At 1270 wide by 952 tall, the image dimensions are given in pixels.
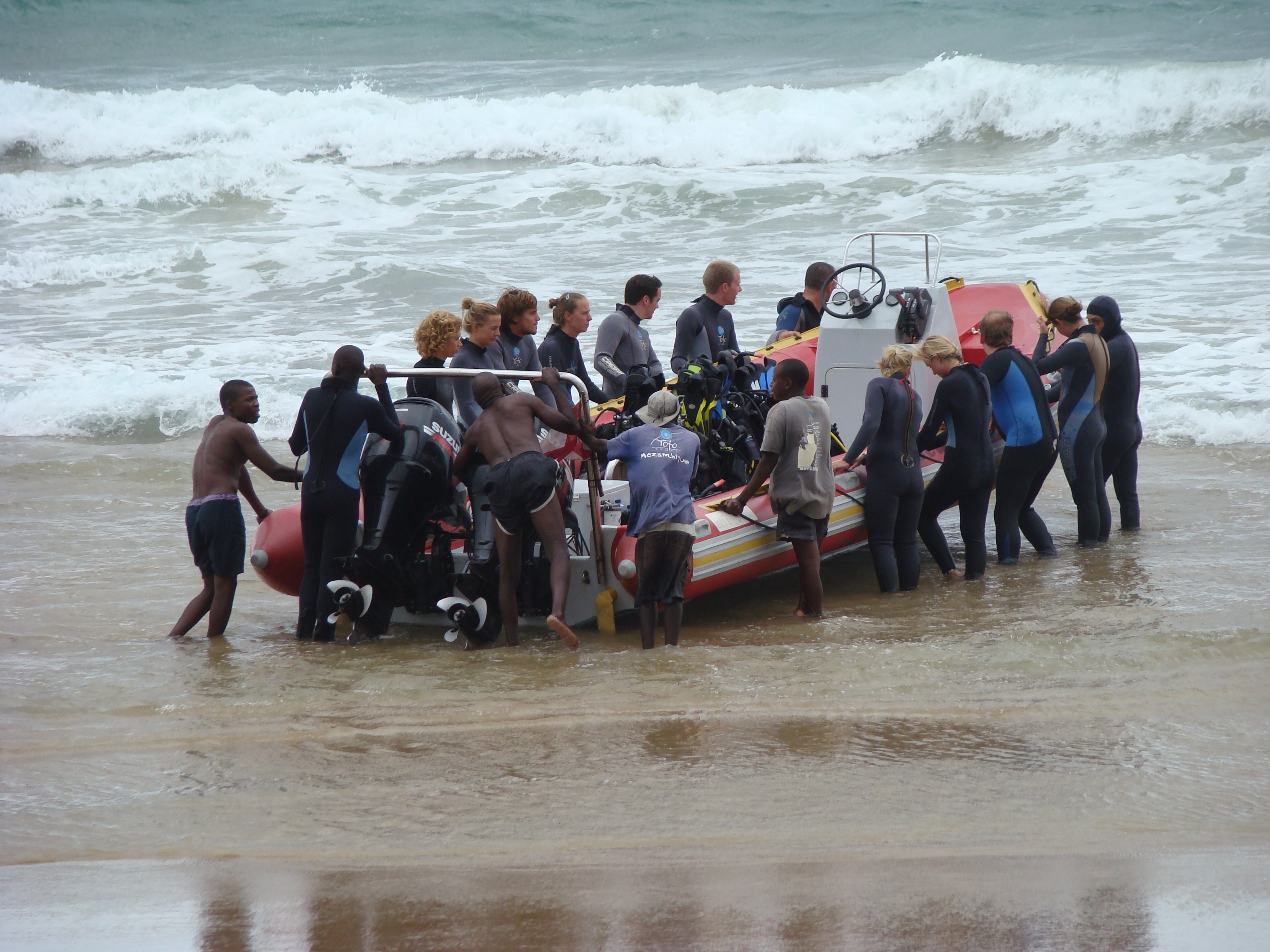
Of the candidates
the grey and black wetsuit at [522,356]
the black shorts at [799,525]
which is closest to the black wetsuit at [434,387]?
the grey and black wetsuit at [522,356]

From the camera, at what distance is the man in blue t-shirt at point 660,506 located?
5234 mm

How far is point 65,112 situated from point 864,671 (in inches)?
914

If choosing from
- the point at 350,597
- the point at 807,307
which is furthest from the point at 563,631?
the point at 807,307

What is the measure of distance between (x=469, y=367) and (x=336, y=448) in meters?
0.83

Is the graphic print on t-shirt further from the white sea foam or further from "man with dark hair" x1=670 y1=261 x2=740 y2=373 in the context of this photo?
the white sea foam

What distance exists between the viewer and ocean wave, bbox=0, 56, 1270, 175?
19.9m

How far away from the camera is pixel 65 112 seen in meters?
23.2

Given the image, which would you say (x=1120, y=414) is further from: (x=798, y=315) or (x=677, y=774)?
(x=677, y=774)

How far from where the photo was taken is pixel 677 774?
385cm

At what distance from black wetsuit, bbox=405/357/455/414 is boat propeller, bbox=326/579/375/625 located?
36.5 inches

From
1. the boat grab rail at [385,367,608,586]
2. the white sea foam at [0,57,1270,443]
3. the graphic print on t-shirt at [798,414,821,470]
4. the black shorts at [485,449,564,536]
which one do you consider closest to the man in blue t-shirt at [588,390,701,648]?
the boat grab rail at [385,367,608,586]

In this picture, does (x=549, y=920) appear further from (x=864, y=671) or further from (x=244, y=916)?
(x=864, y=671)

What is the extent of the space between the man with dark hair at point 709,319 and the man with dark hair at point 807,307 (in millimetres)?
956

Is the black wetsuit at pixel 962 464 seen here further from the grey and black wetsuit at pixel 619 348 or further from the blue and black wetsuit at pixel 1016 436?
the grey and black wetsuit at pixel 619 348
